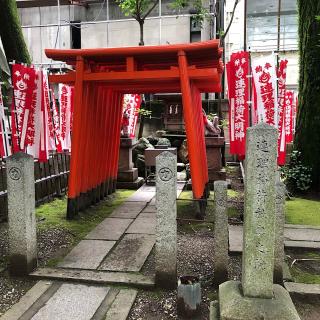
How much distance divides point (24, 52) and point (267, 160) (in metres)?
9.72

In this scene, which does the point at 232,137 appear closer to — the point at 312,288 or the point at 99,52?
the point at 99,52

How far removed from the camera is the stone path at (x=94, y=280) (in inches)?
146

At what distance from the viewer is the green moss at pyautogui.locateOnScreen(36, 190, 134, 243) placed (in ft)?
21.6

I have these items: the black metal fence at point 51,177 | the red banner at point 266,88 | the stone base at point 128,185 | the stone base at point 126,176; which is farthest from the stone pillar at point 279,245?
the stone base at point 126,176

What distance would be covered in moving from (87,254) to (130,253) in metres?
0.65

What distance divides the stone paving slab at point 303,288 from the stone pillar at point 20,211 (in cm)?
323

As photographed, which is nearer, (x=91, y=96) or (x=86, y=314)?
(x=86, y=314)

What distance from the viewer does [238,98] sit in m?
7.03

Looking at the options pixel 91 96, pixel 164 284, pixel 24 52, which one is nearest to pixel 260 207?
pixel 164 284

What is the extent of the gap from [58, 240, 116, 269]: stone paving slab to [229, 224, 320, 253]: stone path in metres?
1.96

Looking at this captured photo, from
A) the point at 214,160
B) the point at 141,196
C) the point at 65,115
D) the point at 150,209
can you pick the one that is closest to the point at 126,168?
the point at 141,196

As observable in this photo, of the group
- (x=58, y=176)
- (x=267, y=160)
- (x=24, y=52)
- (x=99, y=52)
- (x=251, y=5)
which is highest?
(x=251, y=5)

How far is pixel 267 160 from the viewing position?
3.04 meters

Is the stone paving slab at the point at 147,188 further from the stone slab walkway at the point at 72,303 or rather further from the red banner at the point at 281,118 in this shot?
the stone slab walkway at the point at 72,303
